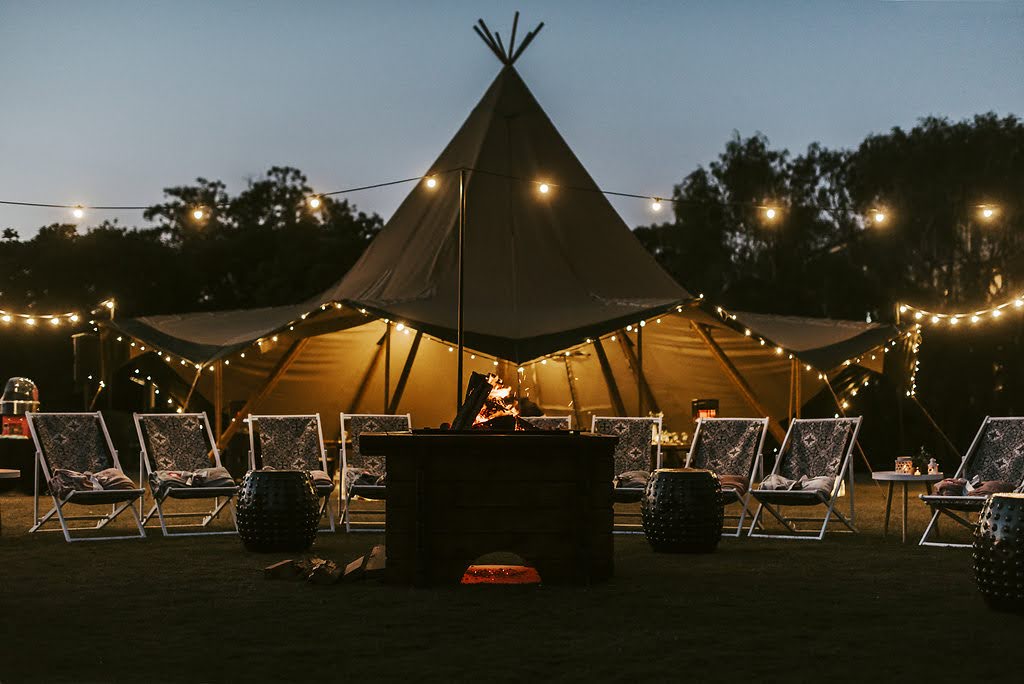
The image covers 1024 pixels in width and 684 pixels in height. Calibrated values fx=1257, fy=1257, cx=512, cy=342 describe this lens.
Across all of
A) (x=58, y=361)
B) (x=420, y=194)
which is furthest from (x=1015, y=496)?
(x=58, y=361)

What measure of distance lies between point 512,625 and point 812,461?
162 inches

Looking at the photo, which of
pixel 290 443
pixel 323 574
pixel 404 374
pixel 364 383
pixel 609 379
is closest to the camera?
pixel 323 574

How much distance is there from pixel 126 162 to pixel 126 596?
635 inches

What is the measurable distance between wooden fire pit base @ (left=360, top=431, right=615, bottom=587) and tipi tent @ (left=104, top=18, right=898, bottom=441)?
475 centimetres

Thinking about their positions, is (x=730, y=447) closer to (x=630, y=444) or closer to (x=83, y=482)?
(x=630, y=444)

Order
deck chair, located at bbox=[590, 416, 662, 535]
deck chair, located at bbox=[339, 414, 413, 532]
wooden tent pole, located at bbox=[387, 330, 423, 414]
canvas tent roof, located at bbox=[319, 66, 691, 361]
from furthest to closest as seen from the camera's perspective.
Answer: wooden tent pole, located at bbox=[387, 330, 423, 414] → canvas tent roof, located at bbox=[319, 66, 691, 361] → deck chair, located at bbox=[590, 416, 662, 535] → deck chair, located at bbox=[339, 414, 413, 532]

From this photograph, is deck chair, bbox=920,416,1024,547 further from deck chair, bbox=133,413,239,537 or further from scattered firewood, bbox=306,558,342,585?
deck chair, bbox=133,413,239,537

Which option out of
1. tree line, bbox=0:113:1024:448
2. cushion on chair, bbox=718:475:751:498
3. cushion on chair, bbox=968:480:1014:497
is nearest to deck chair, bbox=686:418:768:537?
cushion on chair, bbox=718:475:751:498

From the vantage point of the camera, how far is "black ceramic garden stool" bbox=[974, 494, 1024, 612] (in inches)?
174

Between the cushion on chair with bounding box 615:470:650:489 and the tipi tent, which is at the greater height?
the tipi tent

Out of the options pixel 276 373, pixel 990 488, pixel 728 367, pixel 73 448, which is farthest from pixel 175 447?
pixel 728 367

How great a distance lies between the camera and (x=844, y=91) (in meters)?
23.8

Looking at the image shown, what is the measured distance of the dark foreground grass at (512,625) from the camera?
138 inches

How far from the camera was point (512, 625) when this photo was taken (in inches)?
169
